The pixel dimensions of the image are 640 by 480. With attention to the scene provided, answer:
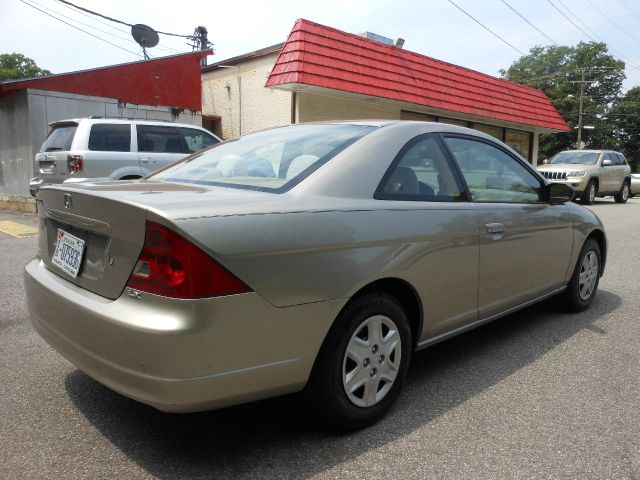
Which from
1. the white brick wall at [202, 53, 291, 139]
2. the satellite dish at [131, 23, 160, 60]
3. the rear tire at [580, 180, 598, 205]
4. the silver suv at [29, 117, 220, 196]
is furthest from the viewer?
the satellite dish at [131, 23, 160, 60]

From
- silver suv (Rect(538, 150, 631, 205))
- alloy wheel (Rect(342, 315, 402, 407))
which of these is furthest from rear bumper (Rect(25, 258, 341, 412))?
silver suv (Rect(538, 150, 631, 205))

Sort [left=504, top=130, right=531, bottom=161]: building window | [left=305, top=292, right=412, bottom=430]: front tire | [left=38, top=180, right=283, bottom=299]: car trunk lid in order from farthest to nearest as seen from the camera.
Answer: [left=504, top=130, right=531, bottom=161]: building window → [left=305, top=292, right=412, bottom=430]: front tire → [left=38, top=180, right=283, bottom=299]: car trunk lid

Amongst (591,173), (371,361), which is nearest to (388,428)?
(371,361)

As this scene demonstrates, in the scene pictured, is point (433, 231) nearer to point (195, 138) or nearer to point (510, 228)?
point (510, 228)

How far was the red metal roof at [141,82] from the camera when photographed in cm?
1280

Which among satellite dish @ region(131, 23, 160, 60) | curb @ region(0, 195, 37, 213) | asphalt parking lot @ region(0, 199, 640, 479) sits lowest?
asphalt parking lot @ region(0, 199, 640, 479)

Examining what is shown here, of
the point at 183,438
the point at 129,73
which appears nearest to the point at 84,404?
the point at 183,438

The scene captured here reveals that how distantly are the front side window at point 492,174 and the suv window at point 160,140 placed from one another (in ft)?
23.2

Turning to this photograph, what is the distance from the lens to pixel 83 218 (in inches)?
93.5

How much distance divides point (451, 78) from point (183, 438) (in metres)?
15.3

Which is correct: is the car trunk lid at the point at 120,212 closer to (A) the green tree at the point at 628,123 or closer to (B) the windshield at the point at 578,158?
(B) the windshield at the point at 578,158

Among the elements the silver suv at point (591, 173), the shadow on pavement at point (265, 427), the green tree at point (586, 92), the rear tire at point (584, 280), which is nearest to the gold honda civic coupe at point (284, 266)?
the shadow on pavement at point (265, 427)

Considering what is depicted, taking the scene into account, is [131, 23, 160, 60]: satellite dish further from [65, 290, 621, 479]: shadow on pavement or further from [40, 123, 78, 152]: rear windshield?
[65, 290, 621, 479]: shadow on pavement

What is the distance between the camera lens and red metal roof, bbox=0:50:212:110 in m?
12.8
